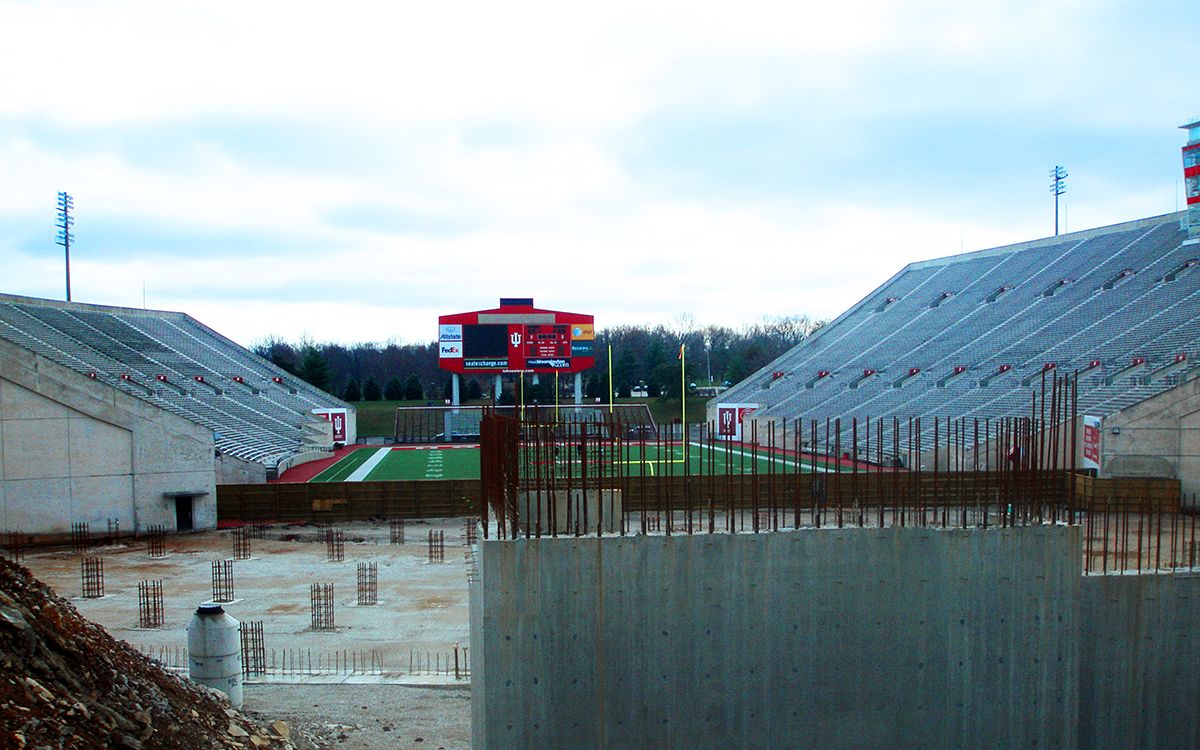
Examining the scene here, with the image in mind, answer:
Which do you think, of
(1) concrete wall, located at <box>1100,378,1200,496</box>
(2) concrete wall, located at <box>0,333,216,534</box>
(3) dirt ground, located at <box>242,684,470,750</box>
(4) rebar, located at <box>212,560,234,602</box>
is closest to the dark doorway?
(2) concrete wall, located at <box>0,333,216,534</box>

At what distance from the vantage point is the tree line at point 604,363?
78.3 metres

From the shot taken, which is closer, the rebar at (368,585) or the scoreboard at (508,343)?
the rebar at (368,585)

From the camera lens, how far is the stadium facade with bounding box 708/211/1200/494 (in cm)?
2614

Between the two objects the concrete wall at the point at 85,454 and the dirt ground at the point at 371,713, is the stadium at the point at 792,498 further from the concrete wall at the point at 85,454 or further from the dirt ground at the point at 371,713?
the dirt ground at the point at 371,713

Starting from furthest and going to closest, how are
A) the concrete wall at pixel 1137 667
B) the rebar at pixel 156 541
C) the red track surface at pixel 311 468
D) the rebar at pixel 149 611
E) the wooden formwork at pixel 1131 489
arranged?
1. the red track surface at pixel 311 468
2. the wooden formwork at pixel 1131 489
3. the rebar at pixel 156 541
4. the rebar at pixel 149 611
5. the concrete wall at pixel 1137 667

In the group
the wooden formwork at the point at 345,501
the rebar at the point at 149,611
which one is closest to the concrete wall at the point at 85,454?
the wooden formwork at the point at 345,501

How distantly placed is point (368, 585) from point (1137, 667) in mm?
13577

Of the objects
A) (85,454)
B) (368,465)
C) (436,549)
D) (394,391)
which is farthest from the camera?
(394,391)

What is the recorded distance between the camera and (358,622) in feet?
50.7

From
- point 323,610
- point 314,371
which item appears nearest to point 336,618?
point 323,610

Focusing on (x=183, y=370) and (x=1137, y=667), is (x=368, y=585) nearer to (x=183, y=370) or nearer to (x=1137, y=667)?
(x=1137, y=667)

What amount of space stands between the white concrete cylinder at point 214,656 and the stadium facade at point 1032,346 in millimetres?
21048

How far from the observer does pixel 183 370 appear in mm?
47656

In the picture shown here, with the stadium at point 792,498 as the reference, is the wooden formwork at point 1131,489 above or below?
below
